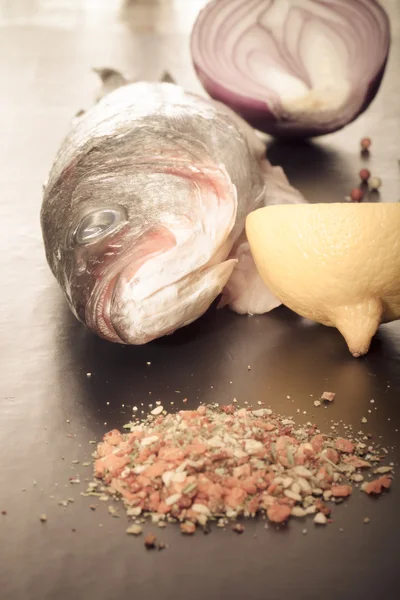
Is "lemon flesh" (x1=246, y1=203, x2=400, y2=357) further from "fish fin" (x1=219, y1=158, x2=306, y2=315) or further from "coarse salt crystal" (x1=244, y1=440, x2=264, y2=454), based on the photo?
"coarse salt crystal" (x1=244, y1=440, x2=264, y2=454)

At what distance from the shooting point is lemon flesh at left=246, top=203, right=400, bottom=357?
158cm

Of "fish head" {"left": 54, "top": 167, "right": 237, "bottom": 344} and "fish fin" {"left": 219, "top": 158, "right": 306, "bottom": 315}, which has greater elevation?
"fish head" {"left": 54, "top": 167, "right": 237, "bottom": 344}

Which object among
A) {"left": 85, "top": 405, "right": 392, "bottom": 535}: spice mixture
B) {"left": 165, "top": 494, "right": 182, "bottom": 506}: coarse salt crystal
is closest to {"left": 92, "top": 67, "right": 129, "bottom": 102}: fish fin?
{"left": 85, "top": 405, "right": 392, "bottom": 535}: spice mixture

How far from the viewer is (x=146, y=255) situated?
1.59 meters

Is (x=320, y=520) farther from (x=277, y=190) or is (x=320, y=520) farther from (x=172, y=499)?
(x=277, y=190)

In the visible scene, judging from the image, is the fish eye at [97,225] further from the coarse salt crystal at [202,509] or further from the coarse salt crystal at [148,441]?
the coarse salt crystal at [202,509]

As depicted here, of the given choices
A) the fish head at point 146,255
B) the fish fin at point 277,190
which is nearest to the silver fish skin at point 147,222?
the fish head at point 146,255

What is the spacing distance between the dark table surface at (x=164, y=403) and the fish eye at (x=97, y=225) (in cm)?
22

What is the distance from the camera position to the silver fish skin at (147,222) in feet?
5.22

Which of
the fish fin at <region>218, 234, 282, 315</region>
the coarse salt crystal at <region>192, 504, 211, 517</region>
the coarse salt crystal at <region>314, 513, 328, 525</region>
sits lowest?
the fish fin at <region>218, 234, 282, 315</region>

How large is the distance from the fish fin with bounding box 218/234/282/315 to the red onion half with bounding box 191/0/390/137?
94 centimetres

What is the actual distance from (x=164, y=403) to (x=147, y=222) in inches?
11.6

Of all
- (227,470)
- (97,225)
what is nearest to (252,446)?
(227,470)

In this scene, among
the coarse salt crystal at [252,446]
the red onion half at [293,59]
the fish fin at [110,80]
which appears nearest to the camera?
the coarse salt crystal at [252,446]
